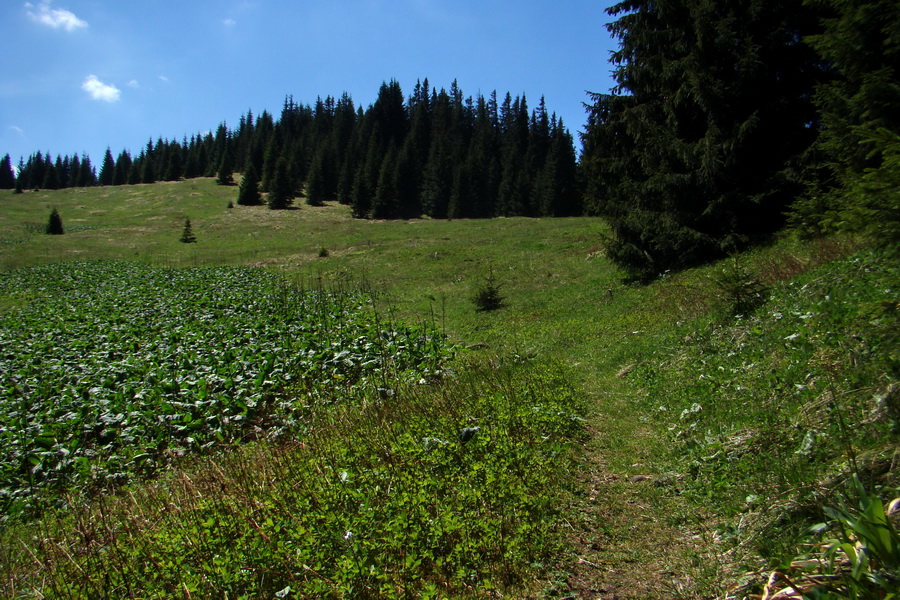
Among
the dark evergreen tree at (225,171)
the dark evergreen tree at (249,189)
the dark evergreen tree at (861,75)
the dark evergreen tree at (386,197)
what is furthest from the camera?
the dark evergreen tree at (225,171)

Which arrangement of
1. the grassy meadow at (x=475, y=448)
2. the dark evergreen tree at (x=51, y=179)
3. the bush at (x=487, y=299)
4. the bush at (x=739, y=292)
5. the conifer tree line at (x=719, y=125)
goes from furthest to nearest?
the dark evergreen tree at (x=51, y=179)
the bush at (x=487, y=299)
the conifer tree line at (x=719, y=125)
the bush at (x=739, y=292)
the grassy meadow at (x=475, y=448)

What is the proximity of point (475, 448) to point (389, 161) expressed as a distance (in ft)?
265

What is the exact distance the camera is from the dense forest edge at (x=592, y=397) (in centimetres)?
363

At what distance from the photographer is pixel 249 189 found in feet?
283

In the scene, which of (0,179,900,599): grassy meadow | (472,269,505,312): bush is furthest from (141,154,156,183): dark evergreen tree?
(472,269,505,312): bush

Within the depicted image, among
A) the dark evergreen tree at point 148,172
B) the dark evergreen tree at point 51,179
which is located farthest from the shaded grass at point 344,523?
the dark evergreen tree at point 51,179

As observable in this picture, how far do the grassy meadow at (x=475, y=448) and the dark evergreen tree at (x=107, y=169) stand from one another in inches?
5747

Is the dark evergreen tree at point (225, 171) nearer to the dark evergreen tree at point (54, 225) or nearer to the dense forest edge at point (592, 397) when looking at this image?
the dark evergreen tree at point (54, 225)

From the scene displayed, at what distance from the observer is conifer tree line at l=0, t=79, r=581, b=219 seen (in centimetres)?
7894

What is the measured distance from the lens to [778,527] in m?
3.14

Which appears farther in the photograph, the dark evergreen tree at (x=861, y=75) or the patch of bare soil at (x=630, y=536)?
the dark evergreen tree at (x=861, y=75)

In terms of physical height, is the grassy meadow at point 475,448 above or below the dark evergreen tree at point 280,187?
below

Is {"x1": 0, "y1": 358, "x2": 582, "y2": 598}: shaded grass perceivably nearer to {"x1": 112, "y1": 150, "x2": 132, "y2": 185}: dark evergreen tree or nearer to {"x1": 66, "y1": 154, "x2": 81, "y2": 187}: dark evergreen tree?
{"x1": 112, "y1": 150, "x2": 132, "y2": 185}: dark evergreen tree

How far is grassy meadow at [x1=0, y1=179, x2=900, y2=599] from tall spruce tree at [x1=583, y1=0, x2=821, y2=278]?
2203 millimetres
